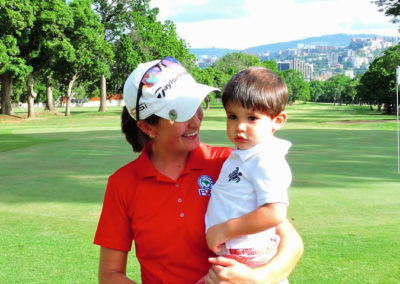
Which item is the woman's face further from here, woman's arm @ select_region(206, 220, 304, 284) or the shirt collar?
woman's arm @ select_region(206, 220, 304, 284)

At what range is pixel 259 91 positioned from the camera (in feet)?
7.07

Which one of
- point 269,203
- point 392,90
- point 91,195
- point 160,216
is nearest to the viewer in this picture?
point 269,203

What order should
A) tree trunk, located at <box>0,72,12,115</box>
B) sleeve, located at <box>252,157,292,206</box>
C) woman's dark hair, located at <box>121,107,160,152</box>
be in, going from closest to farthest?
sleeve, located at <box>252,157,292,206</box>, woman's dark hair, located at <box>121,107,160,152</box>, tree trunk, located at <box>0,72,12,115</box>

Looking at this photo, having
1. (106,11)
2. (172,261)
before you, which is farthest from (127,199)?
(106,11)

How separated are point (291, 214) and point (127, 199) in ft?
14.4

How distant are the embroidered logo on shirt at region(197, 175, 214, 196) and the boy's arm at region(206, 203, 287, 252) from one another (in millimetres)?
228

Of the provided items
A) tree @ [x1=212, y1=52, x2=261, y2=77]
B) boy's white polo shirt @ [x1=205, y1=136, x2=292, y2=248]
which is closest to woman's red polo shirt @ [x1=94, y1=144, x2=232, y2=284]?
boy's white polo shirt @ [x1=205, y1=136, x2=292, y2=248]

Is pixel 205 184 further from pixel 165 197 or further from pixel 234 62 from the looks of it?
pixel 234 62

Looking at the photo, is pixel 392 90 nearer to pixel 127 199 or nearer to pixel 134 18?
pixel 134 18

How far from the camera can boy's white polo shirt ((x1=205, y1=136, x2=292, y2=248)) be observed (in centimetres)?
200

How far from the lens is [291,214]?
6359 mm

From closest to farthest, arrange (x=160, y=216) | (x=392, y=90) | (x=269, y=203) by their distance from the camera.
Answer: (x=269, y=203)
(x=160, y=216)
(x=392, y=90)

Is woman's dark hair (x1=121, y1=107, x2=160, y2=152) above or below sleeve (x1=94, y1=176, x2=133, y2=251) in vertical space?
above

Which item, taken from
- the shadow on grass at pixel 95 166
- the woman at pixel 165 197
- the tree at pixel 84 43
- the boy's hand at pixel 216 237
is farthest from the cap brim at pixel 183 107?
the tree at pixel 84 43
